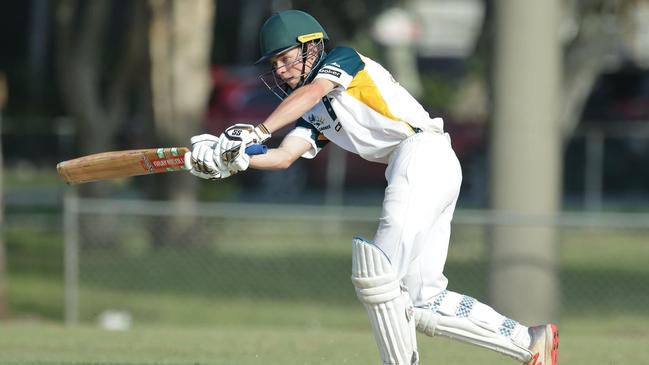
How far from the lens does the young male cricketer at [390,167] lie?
6.31 m

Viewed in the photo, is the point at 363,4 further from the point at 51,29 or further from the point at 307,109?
the point at 307,109

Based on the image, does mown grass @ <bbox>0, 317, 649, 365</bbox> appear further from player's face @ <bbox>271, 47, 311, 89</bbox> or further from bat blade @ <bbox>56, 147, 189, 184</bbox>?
player's face @ <bbox>271, 47, 311, 89</bbox>

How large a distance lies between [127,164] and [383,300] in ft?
4.79

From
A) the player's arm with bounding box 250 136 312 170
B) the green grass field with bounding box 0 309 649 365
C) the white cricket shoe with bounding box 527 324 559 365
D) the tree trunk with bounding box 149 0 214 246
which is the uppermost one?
the tree trunk with bounding box 149 0 214 246

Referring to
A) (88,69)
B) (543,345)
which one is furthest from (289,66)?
(88,69)

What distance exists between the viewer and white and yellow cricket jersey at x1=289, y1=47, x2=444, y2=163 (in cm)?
667

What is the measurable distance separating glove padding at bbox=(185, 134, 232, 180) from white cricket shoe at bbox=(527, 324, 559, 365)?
1.73 meters

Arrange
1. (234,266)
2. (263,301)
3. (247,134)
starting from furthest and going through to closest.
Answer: (234,266) < (263,301) < (247,134)

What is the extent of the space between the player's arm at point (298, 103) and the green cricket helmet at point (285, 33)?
0.79ft

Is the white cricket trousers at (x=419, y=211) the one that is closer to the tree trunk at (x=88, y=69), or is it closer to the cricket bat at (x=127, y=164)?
the cricket bat at (x=127, y=164)

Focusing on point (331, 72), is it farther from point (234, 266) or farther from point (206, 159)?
point (234, 266)

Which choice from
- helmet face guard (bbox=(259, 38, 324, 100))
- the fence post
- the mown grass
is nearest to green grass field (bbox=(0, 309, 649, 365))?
the mown grass

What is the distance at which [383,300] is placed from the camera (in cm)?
A: 625

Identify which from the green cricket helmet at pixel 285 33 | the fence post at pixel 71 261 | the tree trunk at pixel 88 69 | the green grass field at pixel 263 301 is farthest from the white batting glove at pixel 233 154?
the tree trunk at pixel 88 69
